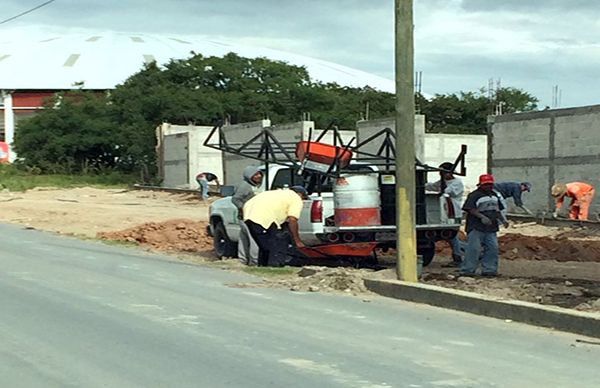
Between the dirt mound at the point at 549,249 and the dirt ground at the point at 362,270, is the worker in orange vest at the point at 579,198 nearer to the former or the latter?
the dirt ground at the point at 362,270

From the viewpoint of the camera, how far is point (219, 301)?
11609mm

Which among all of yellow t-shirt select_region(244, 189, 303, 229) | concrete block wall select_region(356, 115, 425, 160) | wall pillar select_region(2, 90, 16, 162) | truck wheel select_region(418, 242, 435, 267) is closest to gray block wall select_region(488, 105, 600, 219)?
concrete block wall select_region(356, 115, 425, 160)

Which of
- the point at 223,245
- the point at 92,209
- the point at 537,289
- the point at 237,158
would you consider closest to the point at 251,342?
the point at 537,289

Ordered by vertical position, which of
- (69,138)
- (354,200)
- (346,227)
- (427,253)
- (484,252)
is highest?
(69,138)

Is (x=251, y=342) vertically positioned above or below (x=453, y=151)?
below

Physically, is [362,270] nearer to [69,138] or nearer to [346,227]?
[346,227]

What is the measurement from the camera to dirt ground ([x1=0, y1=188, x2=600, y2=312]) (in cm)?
1220

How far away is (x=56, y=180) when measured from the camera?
176 ft

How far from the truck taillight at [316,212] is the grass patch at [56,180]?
121ft

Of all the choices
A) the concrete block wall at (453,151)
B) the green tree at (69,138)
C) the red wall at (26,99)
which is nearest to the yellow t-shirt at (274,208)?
the concrete block wall at (453,151)

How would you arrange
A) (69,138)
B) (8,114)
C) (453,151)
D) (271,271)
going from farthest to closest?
(8,114) → (69,138) → (453,151) → (271,271)

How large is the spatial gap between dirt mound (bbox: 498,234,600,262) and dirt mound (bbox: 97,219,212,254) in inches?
252

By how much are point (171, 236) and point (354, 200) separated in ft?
28.7

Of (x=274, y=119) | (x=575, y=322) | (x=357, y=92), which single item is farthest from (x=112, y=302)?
(x=357, y=92)
